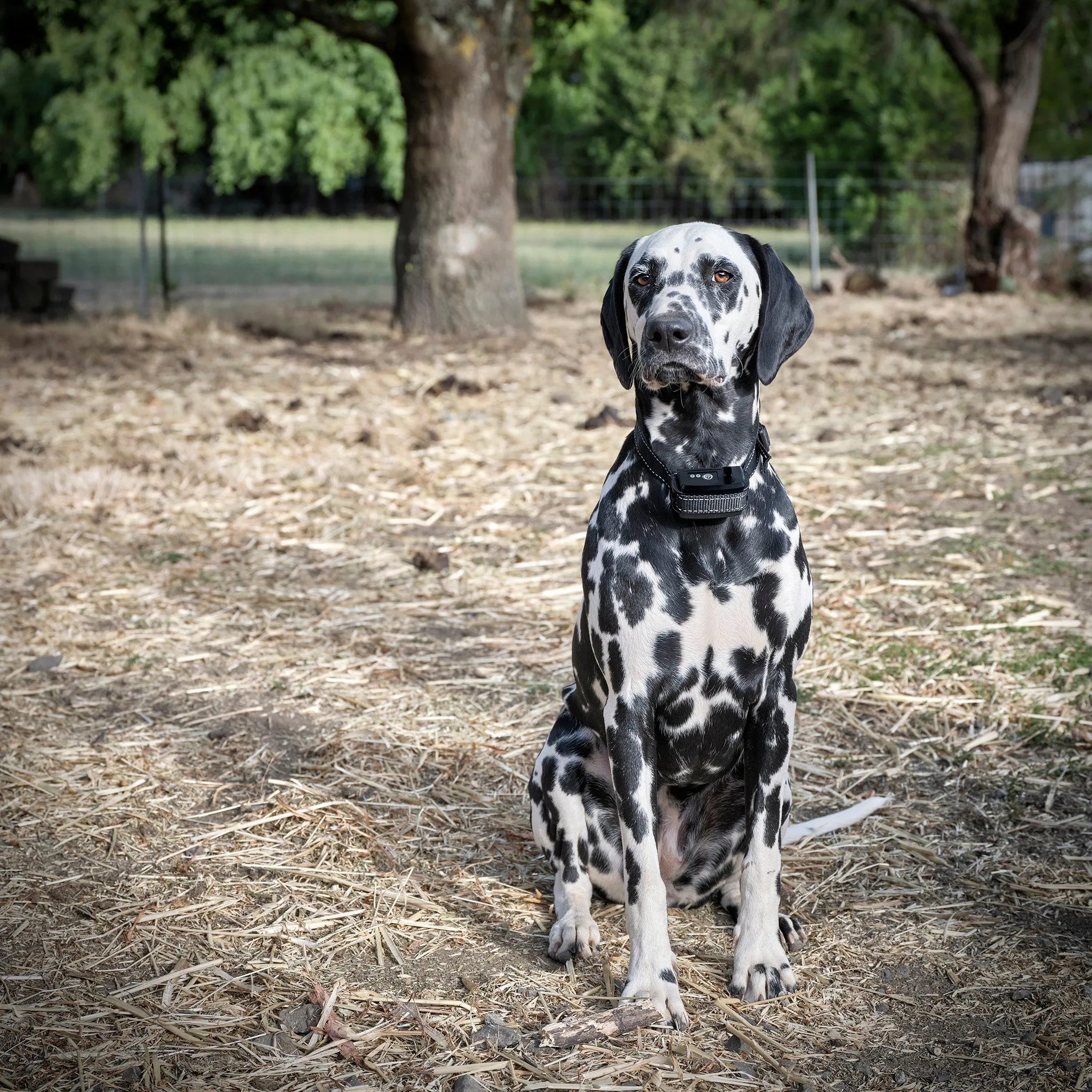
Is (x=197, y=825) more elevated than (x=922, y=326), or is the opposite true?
(x=922, y=326)

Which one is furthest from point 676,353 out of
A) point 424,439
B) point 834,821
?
point 424,439

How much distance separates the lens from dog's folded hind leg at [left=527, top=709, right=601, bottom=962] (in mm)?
3139

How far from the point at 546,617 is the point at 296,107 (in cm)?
3401

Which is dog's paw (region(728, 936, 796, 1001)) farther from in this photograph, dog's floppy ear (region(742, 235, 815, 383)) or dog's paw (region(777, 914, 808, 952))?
dog's floppy ear (region(742, 235, 815, 383))

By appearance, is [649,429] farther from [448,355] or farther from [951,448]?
[448,355]

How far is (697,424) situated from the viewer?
118 inches

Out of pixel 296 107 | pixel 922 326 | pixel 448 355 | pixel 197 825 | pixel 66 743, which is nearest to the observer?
pixel 197 825

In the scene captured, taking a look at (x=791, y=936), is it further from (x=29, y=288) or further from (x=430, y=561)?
(x=29, y=288)

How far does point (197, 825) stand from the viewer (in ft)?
12.2

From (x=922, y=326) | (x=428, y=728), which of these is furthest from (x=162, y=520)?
(x=922, y=326)

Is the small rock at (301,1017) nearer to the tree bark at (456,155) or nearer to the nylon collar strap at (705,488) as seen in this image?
the nylon collar strap at (705,488)

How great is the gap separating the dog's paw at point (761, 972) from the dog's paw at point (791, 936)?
13 cm

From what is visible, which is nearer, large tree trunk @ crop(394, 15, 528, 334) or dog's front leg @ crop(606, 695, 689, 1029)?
dog's front leg @ crop(606, 695, 689, 1029)

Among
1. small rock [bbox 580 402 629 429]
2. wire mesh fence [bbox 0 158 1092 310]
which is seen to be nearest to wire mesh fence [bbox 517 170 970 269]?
wire mesh fence [bbox 0 158 1092 310]
